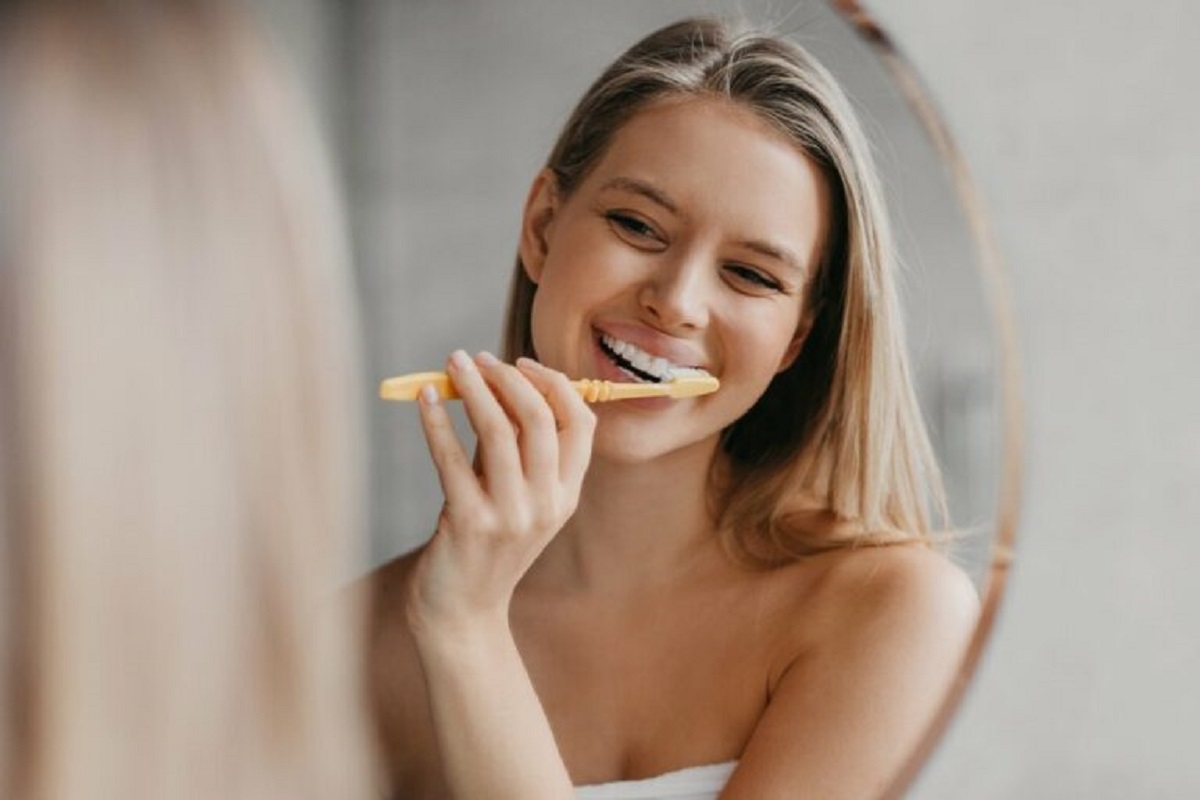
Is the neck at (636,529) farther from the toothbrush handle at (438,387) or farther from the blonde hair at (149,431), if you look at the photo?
the blonde hair at (149,431)

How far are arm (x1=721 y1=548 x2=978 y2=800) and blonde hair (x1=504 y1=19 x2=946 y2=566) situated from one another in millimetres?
17

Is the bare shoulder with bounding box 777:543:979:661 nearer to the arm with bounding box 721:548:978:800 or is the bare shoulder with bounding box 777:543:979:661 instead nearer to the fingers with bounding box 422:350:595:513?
the arm with bounding box 721:548:978:800

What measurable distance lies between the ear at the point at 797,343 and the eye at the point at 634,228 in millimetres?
60

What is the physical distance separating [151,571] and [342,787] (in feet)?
0.34

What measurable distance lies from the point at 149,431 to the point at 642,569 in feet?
0.70

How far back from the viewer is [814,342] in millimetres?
543

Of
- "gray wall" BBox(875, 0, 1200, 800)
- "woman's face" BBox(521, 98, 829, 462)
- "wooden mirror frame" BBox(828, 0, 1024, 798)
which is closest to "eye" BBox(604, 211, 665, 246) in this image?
"woman's face" BBox(521, 98, 829, 462)

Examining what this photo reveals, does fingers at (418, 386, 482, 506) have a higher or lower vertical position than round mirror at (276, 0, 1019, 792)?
lower

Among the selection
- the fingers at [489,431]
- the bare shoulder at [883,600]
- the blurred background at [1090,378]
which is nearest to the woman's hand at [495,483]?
the fingers at [489,431]

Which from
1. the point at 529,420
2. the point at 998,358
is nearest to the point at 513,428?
the point at 529,420

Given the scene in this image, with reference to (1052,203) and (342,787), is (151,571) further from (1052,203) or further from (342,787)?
(1052,203)

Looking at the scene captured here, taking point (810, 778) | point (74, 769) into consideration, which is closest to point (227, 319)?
point (74, 769)

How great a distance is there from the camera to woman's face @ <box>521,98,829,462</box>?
1.69 ft

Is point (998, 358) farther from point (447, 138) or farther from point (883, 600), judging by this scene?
point (447, 138)
